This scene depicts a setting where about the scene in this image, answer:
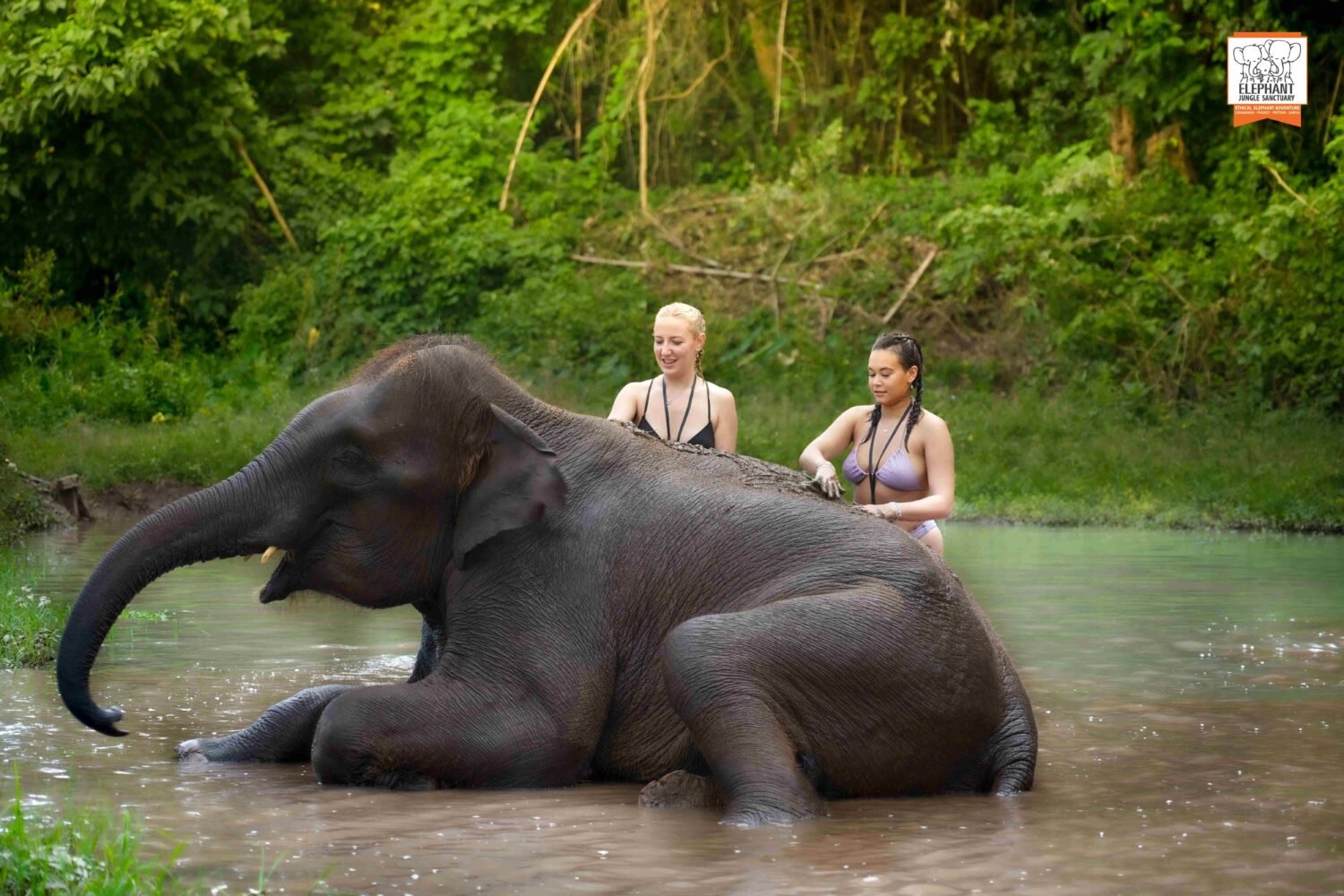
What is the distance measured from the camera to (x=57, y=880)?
3943 millimetres

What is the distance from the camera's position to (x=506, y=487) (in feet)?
19.4

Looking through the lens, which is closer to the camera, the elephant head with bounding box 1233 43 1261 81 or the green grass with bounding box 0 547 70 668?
the green grass with bounding box 0 547 70 668

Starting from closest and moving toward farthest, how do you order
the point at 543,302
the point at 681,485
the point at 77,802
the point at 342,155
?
the point at 77,802 → the point at 681,485 → the point at 543,302 → the point at 342,155

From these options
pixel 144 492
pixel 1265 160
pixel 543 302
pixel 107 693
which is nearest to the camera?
pixel 107 693

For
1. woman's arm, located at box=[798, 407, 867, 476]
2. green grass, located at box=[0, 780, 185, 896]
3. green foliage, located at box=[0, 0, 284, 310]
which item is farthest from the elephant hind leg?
green foliage, located at box=[0, 0, 284, 310]

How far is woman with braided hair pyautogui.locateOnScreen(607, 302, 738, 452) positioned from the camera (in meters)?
7.39

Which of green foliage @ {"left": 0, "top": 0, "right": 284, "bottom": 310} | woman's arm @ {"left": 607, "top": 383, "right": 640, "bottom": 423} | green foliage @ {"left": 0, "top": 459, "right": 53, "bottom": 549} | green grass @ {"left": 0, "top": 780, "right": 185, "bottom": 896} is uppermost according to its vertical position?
green foliage @ {"left": 0, "top": 0, "right": 284, "bottom": 310}

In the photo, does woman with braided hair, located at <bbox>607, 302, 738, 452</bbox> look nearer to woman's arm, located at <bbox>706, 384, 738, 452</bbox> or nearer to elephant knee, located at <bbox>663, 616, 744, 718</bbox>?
woman's arm, located at <bbox>706, 384, 738, 452</bbox>

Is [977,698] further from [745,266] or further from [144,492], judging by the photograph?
[745,266]

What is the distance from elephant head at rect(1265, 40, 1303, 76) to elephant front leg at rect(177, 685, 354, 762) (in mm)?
17009

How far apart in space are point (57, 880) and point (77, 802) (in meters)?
1.36

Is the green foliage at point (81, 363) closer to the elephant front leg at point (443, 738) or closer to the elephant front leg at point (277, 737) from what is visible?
the elephant front leg at point (277, 737)

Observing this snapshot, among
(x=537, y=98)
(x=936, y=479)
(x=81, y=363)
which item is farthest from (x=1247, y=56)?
(x=936, y=479)

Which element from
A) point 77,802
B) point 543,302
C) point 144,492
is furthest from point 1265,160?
point 77,802
